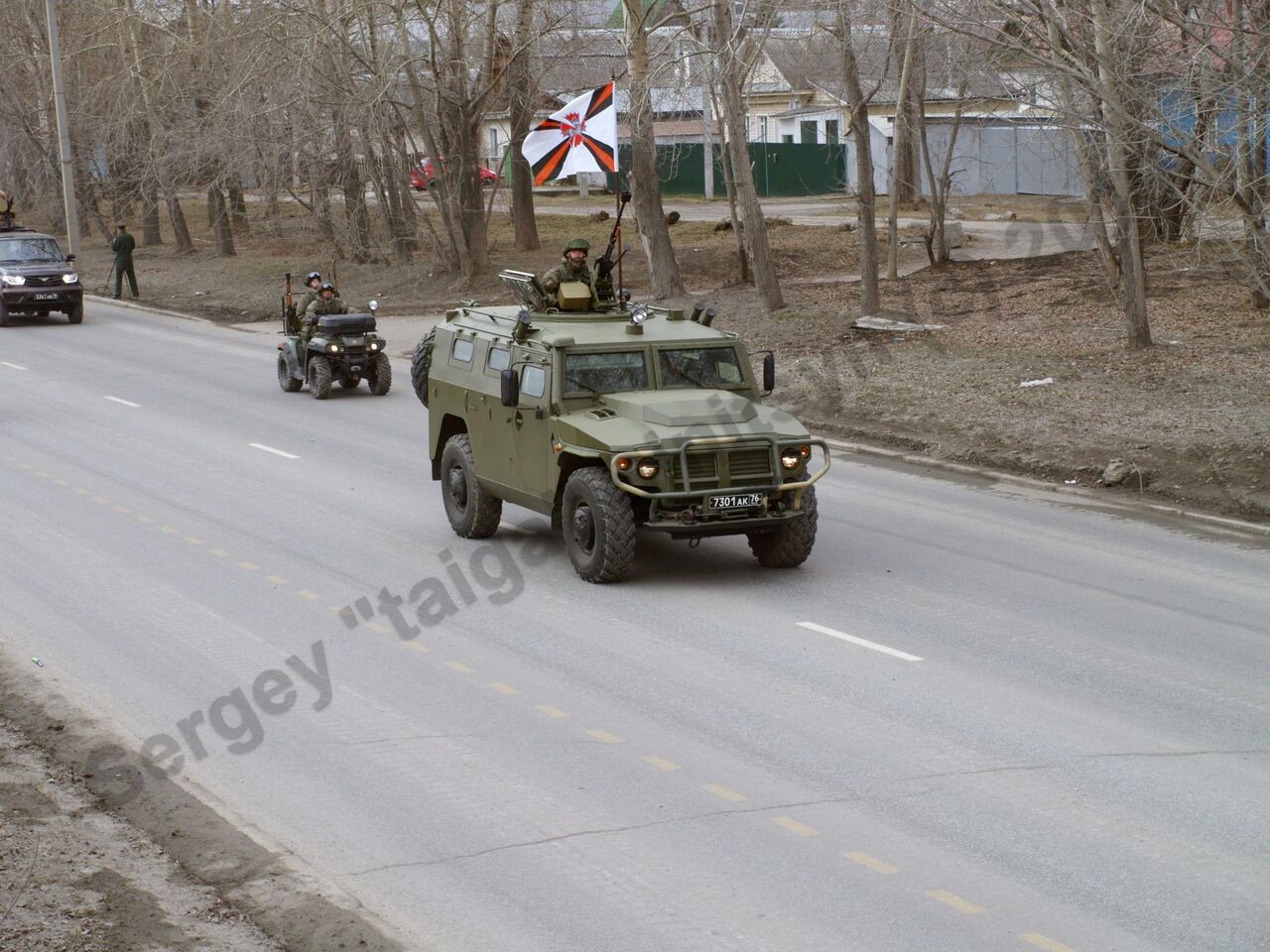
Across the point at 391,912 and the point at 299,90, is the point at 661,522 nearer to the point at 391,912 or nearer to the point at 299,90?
the point at 391,912

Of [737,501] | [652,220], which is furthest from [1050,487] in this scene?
[652,220]

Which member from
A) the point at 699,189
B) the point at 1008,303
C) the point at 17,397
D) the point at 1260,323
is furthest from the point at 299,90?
the point at 699,189

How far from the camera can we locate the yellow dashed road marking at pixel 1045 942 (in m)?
6.66

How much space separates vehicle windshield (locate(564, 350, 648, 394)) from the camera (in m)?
13.2

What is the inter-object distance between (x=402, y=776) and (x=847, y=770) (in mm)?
2341

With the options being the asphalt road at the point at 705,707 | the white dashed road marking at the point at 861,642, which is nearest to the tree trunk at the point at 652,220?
the asphalt road at the point at 705,707

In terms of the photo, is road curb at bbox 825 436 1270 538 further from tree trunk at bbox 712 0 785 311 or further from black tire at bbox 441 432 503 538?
tree trunk at bbox 712 0 785 311

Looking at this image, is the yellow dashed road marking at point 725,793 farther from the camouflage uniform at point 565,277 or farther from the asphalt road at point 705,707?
the camouflage uniform at point 565,277

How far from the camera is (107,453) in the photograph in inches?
746

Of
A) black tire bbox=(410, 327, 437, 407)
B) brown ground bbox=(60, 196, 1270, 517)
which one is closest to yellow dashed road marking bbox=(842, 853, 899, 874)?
brown ground bbox=(60, 196, 1270, 517)

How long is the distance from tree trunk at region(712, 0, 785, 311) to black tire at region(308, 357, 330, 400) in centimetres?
685

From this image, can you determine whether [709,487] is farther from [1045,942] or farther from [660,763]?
[1045,942]

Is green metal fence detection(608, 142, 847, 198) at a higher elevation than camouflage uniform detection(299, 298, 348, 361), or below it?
higher

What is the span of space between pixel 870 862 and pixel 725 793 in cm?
108
